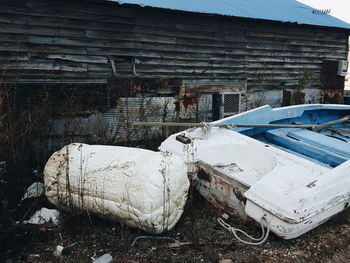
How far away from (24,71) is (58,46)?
79 cm

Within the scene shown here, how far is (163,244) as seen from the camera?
9.11 feet

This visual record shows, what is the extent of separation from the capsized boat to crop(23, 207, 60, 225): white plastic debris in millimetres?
1515

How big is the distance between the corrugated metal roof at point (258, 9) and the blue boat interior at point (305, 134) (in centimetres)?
296

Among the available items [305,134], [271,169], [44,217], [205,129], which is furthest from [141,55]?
[44,217]

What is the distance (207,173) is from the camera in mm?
3279

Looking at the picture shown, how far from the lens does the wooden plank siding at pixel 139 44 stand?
531cm

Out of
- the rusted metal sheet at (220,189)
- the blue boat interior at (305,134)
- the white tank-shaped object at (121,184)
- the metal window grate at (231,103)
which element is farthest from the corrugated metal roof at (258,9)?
the rusted metal sheet at (220,189)

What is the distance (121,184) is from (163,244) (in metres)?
0.71

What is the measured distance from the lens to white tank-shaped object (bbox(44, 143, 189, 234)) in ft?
8.60

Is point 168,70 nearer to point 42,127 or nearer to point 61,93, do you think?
point 61,93

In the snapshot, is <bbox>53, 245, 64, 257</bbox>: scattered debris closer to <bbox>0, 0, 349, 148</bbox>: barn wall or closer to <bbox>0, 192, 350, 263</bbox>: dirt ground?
<bbox>0, 192, 350, 263</bbox>: dirt ground

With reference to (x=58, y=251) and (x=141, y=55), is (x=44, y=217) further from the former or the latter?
(x=141, y=55)

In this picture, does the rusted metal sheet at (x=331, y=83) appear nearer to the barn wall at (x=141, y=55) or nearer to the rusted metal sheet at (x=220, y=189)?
the barn wall at (x=141, y=55)

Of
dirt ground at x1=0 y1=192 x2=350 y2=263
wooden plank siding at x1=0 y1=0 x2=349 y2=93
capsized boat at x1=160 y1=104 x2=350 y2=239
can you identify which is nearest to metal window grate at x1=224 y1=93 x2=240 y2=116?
wooden plank siding at x1=0 y1=0 x2=349 y2=93
